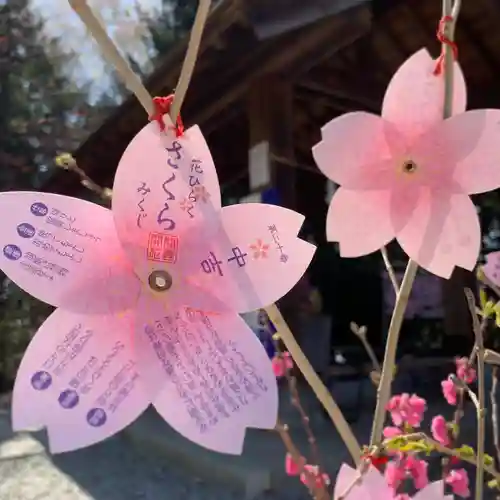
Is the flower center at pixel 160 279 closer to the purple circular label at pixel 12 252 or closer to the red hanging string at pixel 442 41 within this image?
the purple circular label at pixel 12 252

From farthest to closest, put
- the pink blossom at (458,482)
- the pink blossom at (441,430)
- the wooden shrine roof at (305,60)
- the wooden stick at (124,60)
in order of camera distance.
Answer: the wooden shrine roof at (305,60) < the pink blossom at (441,430) < the pink blossom at (458,482) < the wooden stick at (124,60)

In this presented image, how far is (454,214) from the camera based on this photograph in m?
0.50

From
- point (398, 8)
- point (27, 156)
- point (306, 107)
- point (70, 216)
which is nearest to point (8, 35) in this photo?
point (27, 156)

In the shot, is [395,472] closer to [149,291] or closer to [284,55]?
[149,291]

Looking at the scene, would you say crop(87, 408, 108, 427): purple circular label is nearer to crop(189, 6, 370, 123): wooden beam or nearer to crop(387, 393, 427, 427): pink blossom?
crop(387, 393, 427, 427): pink blossom

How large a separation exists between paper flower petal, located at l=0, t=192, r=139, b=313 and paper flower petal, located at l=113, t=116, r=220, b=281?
0.07ft

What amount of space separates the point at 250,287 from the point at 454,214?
0.53 ft

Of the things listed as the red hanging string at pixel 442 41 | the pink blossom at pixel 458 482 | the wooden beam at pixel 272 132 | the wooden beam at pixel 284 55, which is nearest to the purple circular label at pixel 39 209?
the red hanging string at pixel 442 41

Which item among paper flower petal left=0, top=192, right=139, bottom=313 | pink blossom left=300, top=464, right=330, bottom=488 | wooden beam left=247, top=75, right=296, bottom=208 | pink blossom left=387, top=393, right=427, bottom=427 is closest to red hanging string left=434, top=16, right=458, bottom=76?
paper flower petal left=0, top=192, right=139, bottom=313

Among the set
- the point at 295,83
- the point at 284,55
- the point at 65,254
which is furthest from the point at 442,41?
the point at 295,83

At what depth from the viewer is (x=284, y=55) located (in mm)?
2721

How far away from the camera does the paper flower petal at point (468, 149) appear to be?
0.48m

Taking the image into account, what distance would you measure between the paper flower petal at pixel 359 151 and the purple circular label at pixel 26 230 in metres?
0.21

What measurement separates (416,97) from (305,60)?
8.33ft
